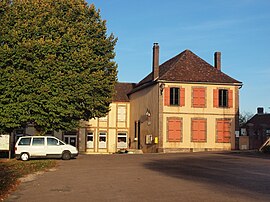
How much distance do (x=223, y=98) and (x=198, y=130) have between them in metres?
4.03

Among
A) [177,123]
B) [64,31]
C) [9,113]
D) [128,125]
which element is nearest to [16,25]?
[64,31]

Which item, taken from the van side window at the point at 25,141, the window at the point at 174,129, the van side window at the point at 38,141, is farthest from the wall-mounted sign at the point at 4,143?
the window at the point at 174,129

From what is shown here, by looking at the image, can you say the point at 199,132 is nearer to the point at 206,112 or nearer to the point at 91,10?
the point at 206,112

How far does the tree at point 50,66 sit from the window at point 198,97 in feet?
38.8

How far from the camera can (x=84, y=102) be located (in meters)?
29.3

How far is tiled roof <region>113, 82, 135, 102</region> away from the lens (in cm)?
5138

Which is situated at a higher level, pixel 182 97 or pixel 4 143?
pixel 182 97

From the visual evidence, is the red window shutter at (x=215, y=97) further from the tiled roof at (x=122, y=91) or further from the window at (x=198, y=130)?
the tiled roof at (x=122, y=91)

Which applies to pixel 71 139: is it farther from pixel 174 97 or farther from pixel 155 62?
pixel 174 97

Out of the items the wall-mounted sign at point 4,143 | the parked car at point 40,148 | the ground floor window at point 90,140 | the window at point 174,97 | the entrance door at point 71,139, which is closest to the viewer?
the parked car at point 40,148

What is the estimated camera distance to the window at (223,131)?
4025cm

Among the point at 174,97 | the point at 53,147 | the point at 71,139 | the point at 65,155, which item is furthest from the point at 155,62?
the point at 53,147

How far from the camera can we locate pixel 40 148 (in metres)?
27.9

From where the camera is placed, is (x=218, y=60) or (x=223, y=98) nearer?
(x=223, y=98)
